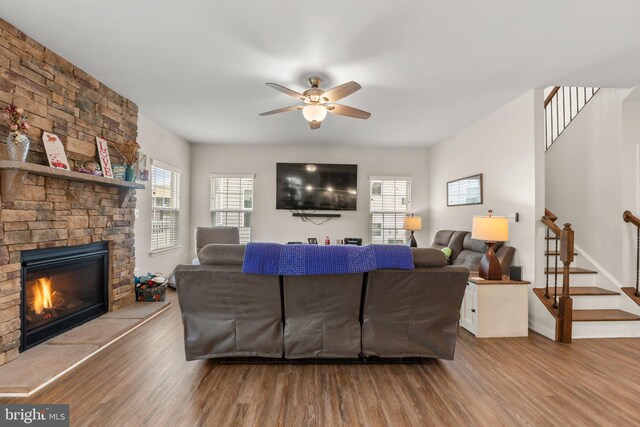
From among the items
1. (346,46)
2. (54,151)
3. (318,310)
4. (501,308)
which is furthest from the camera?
(501,308)

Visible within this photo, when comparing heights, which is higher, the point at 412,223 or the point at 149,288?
the point at 412,223

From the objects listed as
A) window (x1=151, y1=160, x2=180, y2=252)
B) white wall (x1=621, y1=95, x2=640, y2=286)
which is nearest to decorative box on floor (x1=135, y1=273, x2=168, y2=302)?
window (x1=151, y1=160, x2=180, y2=252)

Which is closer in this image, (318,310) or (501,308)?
(318,310)

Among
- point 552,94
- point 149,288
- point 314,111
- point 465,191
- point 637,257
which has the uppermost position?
point 552,94

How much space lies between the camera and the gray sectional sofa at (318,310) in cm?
223

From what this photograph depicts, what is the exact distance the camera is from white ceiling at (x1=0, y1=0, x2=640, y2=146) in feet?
6.82

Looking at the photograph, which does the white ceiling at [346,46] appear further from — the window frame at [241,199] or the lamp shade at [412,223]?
the lamp shade at [412,223]

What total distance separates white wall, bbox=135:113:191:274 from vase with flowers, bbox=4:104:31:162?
6.14 feet

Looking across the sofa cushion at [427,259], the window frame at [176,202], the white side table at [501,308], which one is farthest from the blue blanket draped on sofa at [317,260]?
the window frame at [176,202]

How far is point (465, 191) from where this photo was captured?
15.6 feet

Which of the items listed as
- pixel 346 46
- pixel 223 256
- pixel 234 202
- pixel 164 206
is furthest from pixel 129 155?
pixel 346 46

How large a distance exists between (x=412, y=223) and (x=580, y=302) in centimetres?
277

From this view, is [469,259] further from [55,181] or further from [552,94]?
[55,181]

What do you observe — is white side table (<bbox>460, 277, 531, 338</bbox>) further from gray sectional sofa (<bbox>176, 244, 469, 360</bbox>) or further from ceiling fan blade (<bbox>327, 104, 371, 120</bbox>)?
ceiling fan blade (<bbox>327, 104, 371, 120</bbox>)
